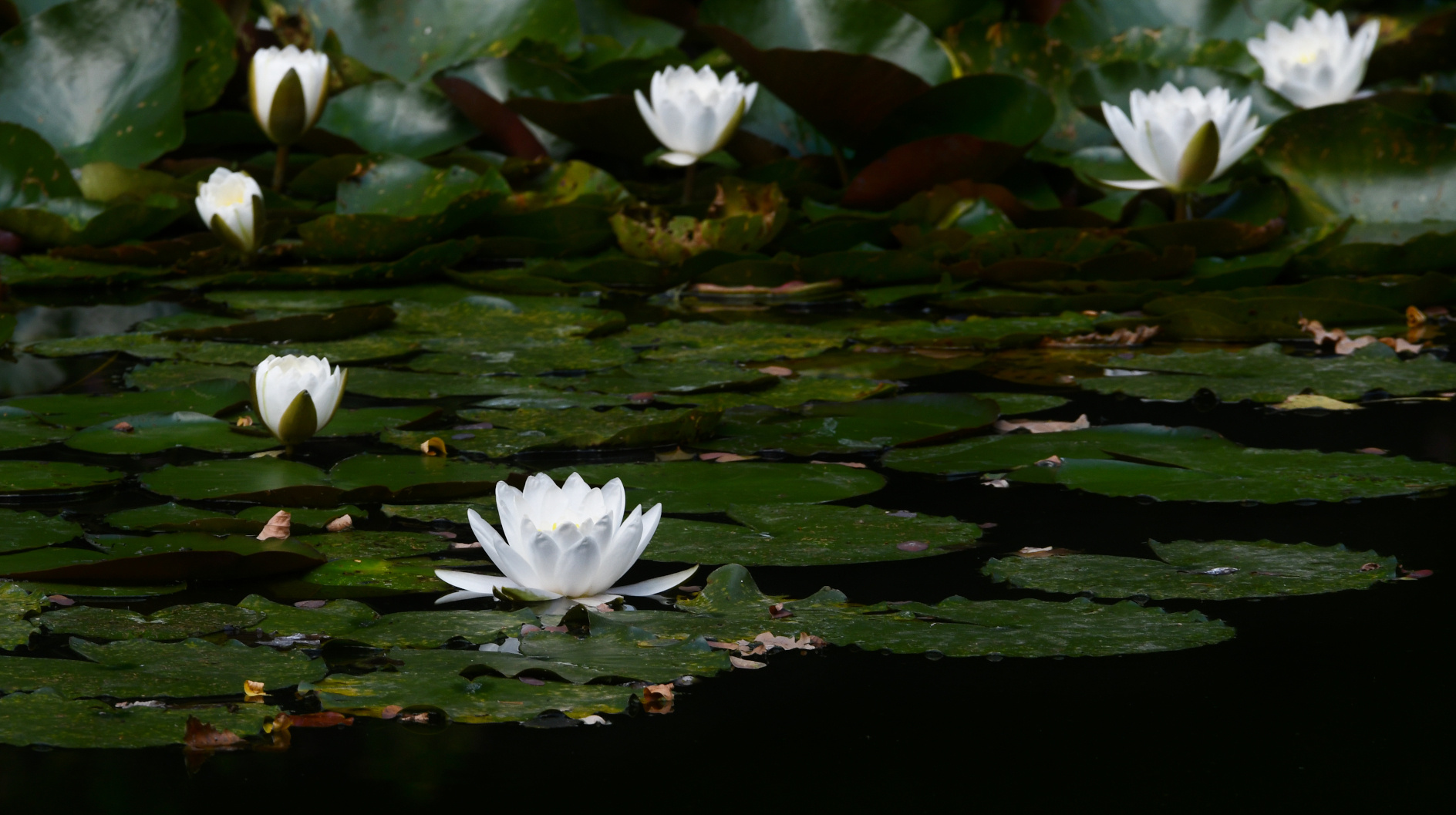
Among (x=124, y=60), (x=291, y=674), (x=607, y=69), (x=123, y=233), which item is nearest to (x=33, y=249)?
(x=123, y=233)

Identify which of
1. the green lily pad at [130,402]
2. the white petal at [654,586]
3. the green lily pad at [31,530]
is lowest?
the white petal at [654,586]

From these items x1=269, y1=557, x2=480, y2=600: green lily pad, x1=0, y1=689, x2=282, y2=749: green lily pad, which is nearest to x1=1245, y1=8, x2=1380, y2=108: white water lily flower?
x1=269, y1=557, x2=480, y2=600: green lily pad

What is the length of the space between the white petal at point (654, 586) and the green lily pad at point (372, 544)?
0.81 ft

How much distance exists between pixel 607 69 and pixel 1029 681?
3083 millimetres

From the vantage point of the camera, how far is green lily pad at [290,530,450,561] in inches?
52.2

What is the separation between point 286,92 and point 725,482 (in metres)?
1.97

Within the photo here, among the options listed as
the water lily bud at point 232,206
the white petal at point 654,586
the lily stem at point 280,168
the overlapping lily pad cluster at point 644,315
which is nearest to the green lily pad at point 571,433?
the overlapping lily pad cluster at point 644,315

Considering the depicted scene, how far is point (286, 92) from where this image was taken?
3.09 m

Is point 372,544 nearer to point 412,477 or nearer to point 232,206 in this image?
point 412,477

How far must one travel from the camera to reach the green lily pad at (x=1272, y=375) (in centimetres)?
201

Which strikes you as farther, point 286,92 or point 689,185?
point 689,185

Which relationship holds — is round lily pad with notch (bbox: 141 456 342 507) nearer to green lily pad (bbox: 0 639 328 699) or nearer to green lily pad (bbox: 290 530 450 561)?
green lily pad (bbox: 290 530 450 561)

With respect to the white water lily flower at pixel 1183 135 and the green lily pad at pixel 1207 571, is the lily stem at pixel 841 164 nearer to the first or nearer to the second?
the white water lily flower at pixel 1183 135

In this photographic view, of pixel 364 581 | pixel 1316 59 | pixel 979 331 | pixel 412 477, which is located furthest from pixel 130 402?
pixel 1316 59
